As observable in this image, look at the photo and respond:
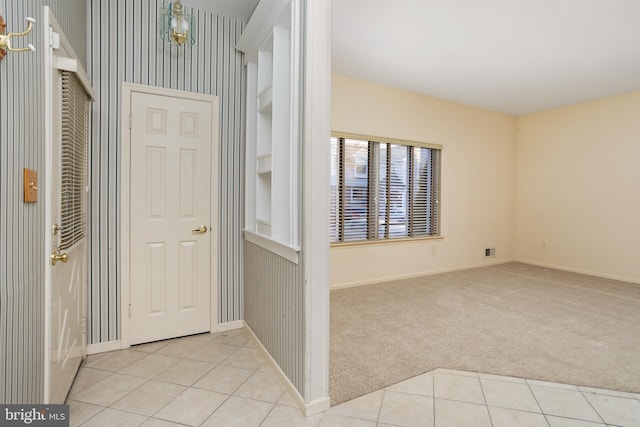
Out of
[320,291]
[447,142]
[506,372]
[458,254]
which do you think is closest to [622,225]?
[458,254]

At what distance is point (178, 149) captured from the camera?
8.52 ft

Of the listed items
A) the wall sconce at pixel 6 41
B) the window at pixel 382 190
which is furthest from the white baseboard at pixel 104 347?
the window at pixel 382 190

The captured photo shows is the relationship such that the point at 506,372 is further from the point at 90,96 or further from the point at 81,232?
the point at 90,96

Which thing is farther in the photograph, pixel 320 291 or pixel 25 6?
pixel 320 291

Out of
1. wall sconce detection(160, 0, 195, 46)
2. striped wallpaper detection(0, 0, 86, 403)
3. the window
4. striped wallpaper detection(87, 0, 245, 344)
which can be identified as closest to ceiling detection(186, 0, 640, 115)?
wall sconce detection(160, 0, 195, 46)

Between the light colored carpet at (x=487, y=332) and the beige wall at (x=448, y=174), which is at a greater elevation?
the beige wall at (x=448, y=174)

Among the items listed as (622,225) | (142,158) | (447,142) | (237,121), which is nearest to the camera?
(142,158)

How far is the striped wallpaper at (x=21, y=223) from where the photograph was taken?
105 centimetres

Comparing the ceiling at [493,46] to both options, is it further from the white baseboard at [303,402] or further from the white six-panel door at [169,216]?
the white baseboard at [303,402]

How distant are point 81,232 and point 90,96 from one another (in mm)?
928

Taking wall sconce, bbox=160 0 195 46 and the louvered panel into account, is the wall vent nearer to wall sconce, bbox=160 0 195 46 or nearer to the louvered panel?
wall sconce, bbox=160 0 195 46

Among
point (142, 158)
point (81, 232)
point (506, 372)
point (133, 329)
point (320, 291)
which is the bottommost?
point (506, 372)
